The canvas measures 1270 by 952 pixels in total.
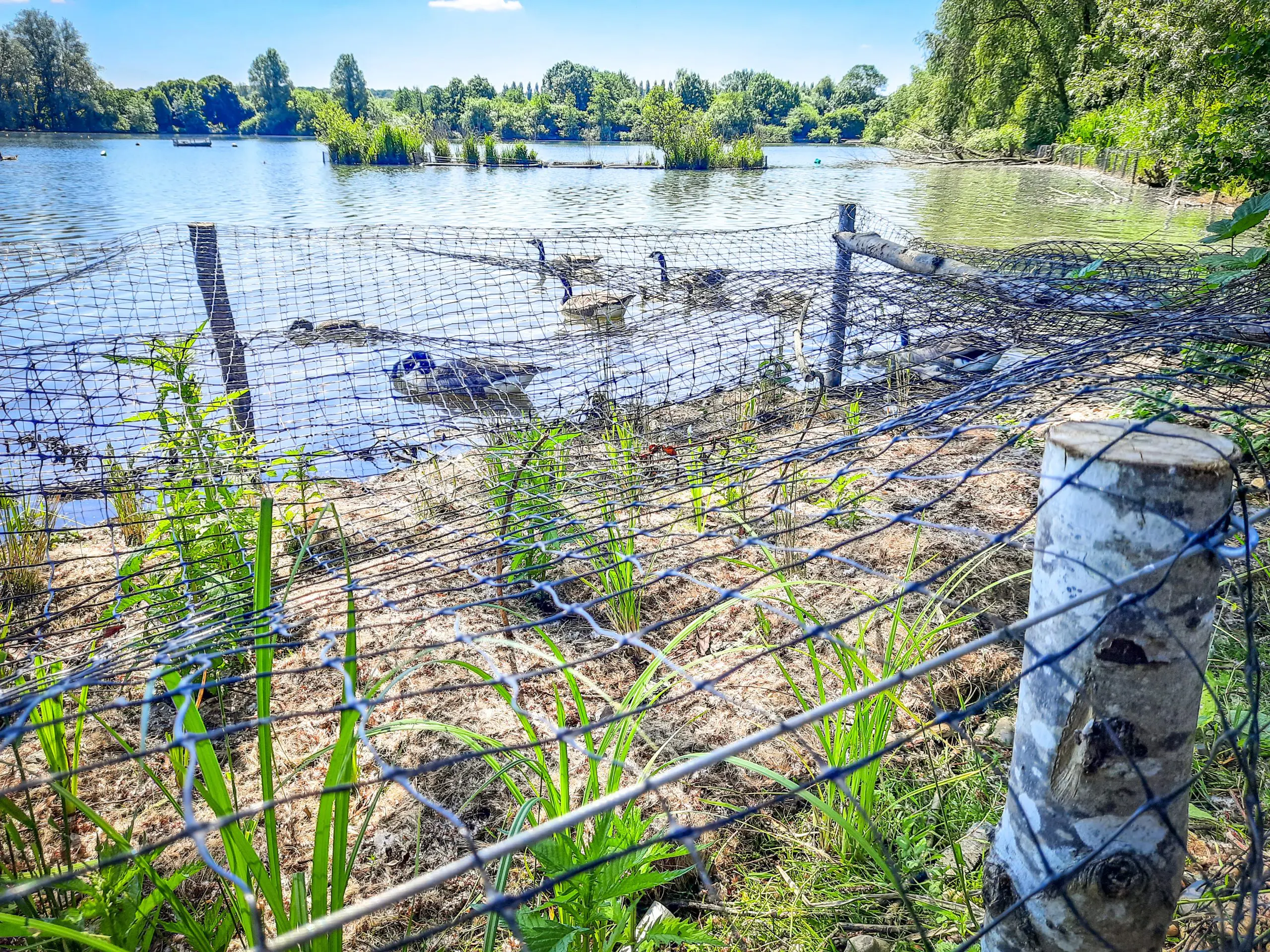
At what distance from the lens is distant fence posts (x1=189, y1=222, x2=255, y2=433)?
449 cm

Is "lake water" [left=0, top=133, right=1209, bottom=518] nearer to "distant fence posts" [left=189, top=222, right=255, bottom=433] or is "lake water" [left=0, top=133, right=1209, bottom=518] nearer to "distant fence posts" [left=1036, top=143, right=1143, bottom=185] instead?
"distant fence posts" [left=189, top=222, right=255, bottom=433]

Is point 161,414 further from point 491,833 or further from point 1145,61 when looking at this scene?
point 1145,61

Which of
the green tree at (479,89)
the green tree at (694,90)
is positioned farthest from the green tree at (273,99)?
the green tree at (694,90)

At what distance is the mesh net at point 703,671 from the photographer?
93 cm

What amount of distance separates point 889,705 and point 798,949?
50cm

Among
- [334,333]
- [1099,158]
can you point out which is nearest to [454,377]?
[334,333]

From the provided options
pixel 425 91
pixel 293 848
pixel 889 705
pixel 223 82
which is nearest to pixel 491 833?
pixel 293 848

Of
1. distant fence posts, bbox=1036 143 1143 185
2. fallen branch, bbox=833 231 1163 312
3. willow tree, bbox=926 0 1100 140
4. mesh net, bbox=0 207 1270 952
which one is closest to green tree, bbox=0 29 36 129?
willow tree, bbox=926 0 1100 140

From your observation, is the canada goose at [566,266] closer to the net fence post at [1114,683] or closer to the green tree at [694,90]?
the net fence post at [1114,683]

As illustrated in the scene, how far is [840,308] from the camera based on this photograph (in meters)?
4.58

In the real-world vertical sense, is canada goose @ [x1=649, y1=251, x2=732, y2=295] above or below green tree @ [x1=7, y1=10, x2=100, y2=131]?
below

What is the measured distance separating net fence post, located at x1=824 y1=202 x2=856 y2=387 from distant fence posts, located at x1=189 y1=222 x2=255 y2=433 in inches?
130

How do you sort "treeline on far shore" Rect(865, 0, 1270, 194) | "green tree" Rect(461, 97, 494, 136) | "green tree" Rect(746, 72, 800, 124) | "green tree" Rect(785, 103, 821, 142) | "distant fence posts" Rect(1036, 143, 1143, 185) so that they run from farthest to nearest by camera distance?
1. "green tree" Rect(746, 72, 800, 124)
2. "green tree" Rect(785, 103, 821, 142)
3. "green tree" Rect(461, 97, 494, 136)
4. "distant fence posts" Rect(1036, 143, 1143, 185)
5. "treeline on far shore" Rect(865, 0, 1270, 194)

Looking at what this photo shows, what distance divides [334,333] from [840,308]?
117 inches
